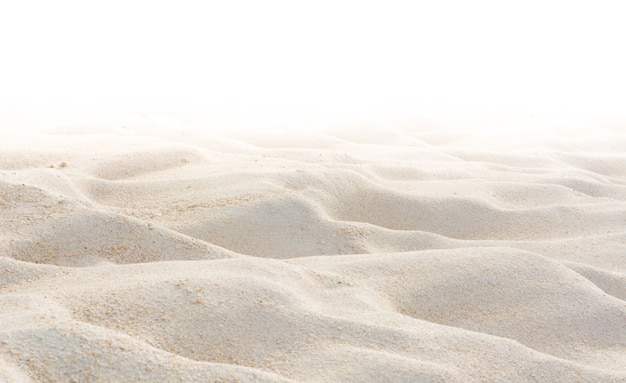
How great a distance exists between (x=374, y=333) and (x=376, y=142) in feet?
6.74

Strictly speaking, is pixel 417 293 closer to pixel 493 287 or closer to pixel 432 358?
pixel 493 287

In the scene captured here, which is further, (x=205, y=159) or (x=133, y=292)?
(x=205, y=159)

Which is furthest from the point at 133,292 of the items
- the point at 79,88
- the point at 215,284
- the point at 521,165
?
the point at 79,88

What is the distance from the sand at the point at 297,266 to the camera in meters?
1.10

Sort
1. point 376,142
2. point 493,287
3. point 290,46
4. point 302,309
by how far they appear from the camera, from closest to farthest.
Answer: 1. point 302,309
2. point 493,287
3. point 376,142
4. point 290,46

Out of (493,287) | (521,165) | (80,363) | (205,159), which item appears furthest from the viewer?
(521,165)

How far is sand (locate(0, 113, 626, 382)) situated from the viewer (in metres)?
1.10

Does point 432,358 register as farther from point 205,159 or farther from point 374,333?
point 205,159

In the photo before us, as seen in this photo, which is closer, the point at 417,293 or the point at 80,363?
the point at 80,363

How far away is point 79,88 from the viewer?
446 centimetres

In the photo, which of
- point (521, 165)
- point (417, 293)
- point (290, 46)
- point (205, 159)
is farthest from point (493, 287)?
point (290, 46)

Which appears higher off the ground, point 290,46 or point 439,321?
point 290,46

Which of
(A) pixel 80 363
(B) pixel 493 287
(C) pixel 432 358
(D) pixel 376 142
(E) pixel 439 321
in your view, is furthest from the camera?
(D) pixel 376 142

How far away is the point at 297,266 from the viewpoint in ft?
4.79
